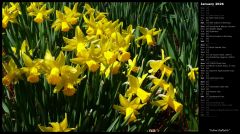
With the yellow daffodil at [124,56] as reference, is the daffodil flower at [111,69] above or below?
below

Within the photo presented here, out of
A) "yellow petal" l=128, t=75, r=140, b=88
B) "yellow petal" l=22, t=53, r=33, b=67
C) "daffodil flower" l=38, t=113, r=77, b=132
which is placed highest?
"yellow petal" l=22, t=53, r=33, b=67

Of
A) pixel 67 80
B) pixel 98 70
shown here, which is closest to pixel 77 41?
pixel 98 70

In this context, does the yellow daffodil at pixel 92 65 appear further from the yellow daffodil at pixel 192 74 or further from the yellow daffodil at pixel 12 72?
the yellow daffodil at pixel 192 74

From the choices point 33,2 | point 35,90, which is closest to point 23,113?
point 35,90

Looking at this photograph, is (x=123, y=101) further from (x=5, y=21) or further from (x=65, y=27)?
(x=5, y=21)

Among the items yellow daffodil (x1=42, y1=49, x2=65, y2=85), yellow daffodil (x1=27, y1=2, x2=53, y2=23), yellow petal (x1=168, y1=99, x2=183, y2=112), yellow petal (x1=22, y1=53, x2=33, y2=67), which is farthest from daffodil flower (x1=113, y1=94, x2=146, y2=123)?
yellow daffodil (x1=27, y1=2, x2=53, y2=23)

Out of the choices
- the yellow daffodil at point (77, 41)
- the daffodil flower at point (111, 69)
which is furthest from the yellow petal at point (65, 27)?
the daffodil flower at point (111, 69)

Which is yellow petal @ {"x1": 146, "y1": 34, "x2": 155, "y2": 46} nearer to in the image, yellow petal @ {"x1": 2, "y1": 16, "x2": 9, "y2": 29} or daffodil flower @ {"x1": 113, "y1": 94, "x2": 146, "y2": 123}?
daffodil flower @ {"x1": 113, "y1": 94, "x2": 146, "y2": 123}

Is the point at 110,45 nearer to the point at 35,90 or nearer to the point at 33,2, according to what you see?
the point at 35,90
